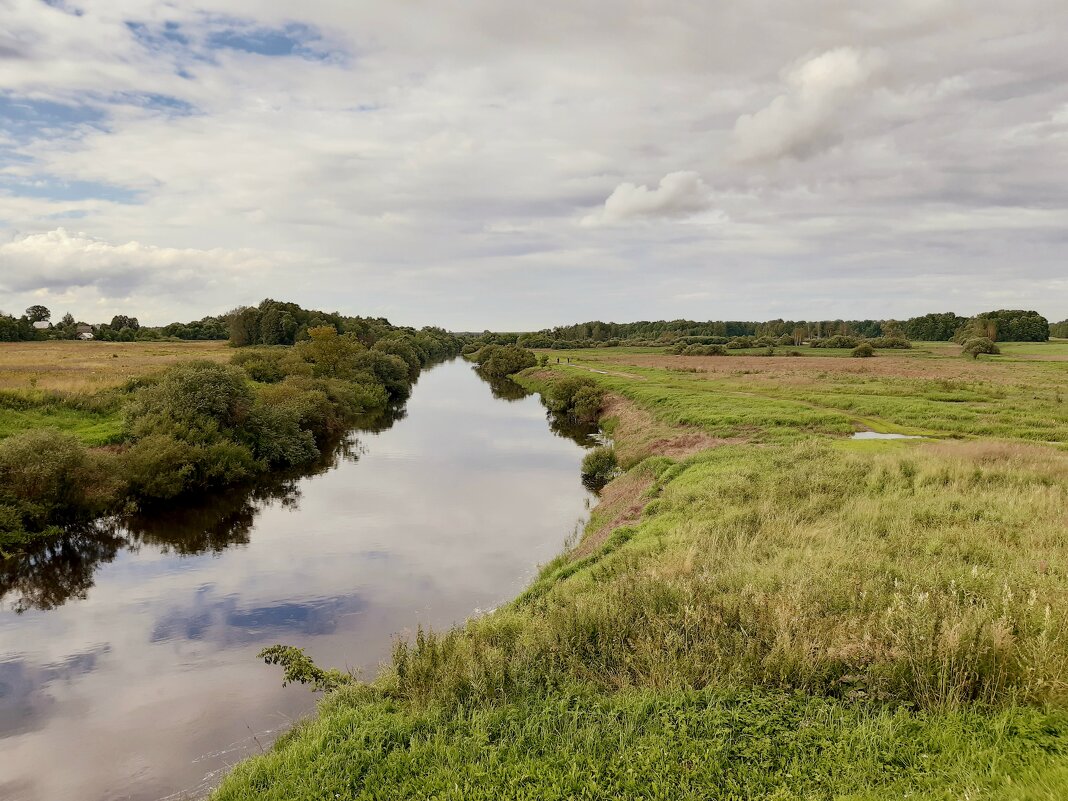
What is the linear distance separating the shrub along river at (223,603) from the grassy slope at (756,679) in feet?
12.7

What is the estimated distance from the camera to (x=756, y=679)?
23.4 feet

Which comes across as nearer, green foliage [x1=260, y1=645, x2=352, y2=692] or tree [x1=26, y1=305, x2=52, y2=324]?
green foliage [x1=260, y1=645, x2=352, y2=692]

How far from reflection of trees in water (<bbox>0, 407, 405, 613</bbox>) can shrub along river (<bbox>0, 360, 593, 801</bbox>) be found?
0.09 m

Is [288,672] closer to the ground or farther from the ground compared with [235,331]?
closer to the ground

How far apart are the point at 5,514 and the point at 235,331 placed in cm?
8886

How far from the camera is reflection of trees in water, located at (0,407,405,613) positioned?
17533mm

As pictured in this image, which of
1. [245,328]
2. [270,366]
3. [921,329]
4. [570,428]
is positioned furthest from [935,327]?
[245,328]

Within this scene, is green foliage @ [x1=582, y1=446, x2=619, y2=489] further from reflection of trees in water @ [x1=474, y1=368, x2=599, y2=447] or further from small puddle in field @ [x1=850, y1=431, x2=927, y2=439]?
small puddle in field @ [x1=850, y1=431, x2=927, y2=439]

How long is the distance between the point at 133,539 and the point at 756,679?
932 inches

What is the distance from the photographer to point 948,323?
141750 millimetres

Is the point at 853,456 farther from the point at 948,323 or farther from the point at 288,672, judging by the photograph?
the point at 948,323

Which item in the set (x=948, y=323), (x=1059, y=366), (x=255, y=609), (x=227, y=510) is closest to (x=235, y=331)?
(x=227, y=510)

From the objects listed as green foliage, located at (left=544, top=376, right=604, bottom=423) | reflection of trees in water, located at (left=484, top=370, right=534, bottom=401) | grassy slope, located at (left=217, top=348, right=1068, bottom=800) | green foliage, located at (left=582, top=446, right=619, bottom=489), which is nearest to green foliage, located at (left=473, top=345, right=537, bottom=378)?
reflection of trees in water, located at (left=484, top=370, right=534, bottom=401)

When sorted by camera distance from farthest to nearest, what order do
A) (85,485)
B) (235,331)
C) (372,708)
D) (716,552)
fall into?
1. (235,331)
2. (85,485)
3. (716,552)
4. (372,708)
